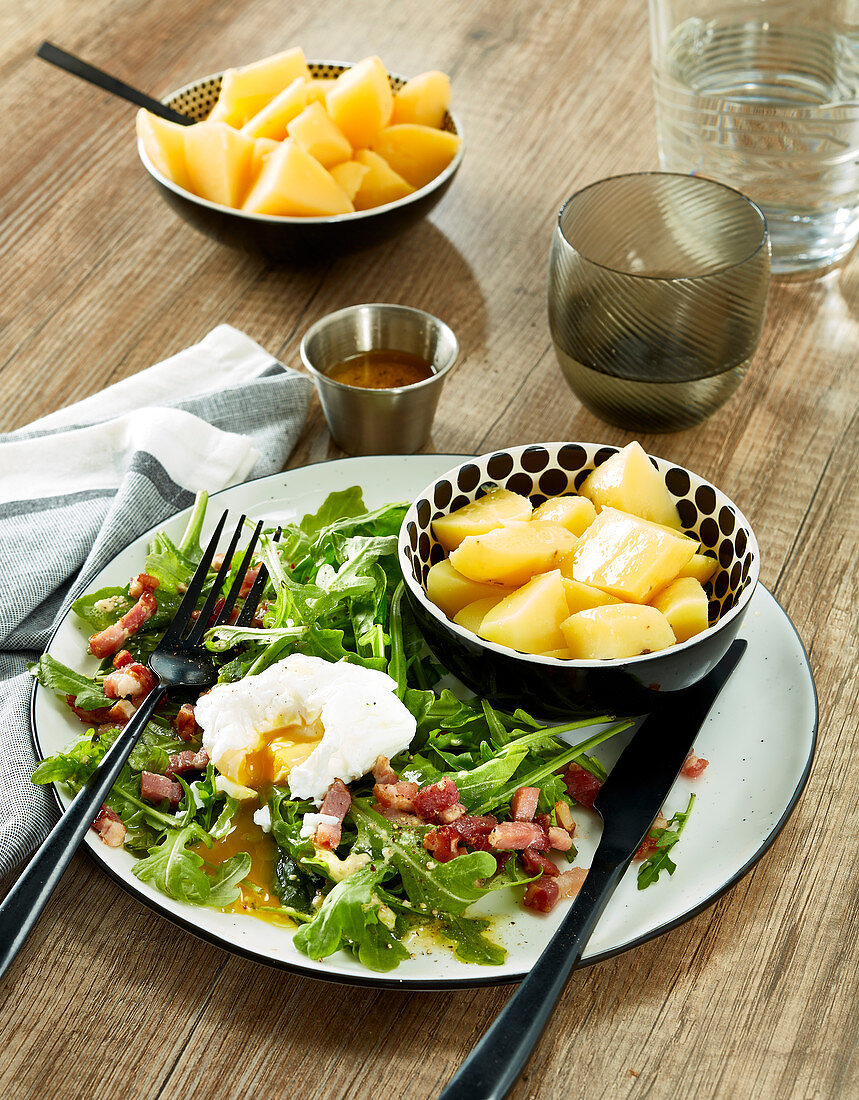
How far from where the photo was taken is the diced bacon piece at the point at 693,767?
1264mm

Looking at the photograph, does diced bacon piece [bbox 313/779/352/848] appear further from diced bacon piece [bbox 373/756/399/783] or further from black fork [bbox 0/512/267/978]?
black fork [bbox 0/512/267/978]

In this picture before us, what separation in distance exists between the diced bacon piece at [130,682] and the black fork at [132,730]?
20mm

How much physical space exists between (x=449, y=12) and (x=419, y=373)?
162 centimetres

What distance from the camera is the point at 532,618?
1.23m

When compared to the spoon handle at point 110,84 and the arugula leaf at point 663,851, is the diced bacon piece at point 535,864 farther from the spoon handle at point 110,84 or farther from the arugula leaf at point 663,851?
the spoon handle at point 110,84

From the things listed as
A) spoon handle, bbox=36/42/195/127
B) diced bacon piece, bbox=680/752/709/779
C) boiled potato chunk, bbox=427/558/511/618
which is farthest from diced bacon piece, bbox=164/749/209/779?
spoon handle, bbox=36/42/195/127

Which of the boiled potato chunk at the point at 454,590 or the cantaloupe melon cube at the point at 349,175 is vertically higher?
the cantaloupe melon cube at the point at 349,175

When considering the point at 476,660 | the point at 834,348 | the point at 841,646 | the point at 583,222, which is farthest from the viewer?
the point at 834,348

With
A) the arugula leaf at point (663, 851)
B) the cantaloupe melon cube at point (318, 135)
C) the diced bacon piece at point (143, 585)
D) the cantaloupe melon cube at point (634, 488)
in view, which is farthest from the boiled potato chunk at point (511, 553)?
the cantaloupe melon cube at point (318, 135)

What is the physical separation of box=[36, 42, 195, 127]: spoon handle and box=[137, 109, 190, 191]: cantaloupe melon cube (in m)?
0.09

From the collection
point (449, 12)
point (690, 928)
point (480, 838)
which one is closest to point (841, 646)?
point (690, 928)

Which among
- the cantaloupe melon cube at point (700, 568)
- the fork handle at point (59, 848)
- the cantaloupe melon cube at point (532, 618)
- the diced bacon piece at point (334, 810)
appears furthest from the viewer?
the cantaloupe melon cube at point (700, 568)

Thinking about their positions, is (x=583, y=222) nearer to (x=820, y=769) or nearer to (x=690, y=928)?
(x=820, y=769)

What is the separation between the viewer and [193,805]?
3.91ft
